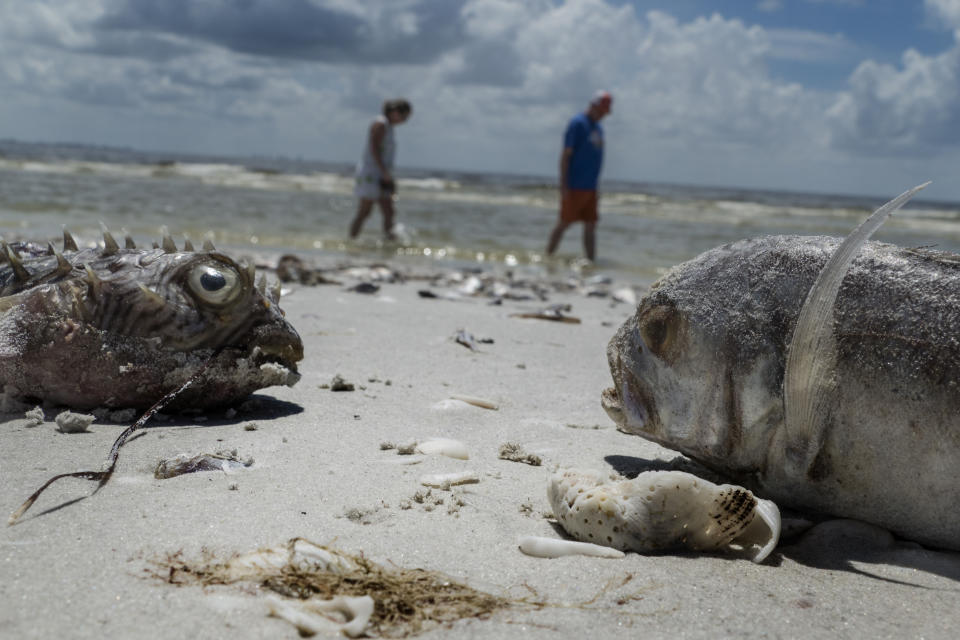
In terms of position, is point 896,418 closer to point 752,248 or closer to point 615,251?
point 752,248

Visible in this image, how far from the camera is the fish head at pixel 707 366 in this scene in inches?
87.7

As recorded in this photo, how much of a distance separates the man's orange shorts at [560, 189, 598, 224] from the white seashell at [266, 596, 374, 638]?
10038mm

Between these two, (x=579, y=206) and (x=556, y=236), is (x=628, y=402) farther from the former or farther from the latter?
(x=556, y=236)

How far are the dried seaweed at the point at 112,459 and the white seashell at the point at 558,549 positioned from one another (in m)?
1.21

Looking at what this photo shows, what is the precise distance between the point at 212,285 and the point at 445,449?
40.2 inches

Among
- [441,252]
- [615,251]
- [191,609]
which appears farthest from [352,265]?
[191,609]

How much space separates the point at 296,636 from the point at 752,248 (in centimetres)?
167

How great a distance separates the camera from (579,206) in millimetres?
11414

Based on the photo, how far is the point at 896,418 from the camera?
2.08m

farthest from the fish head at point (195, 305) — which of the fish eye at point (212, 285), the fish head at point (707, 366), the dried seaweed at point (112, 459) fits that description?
the fish head at point (707, 366)

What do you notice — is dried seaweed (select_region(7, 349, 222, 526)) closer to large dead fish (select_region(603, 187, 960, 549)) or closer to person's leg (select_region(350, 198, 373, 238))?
large dead fish (select_region(603, 187, 960, 549))

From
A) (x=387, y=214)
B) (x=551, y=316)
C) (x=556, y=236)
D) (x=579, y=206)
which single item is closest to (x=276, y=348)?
(x=551, y=316)

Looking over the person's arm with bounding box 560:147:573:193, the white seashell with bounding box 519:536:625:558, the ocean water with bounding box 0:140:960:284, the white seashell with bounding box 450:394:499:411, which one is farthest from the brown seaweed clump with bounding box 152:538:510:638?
the person's arm with bounding box 560:147:573:193

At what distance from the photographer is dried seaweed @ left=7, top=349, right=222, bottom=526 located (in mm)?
2031
